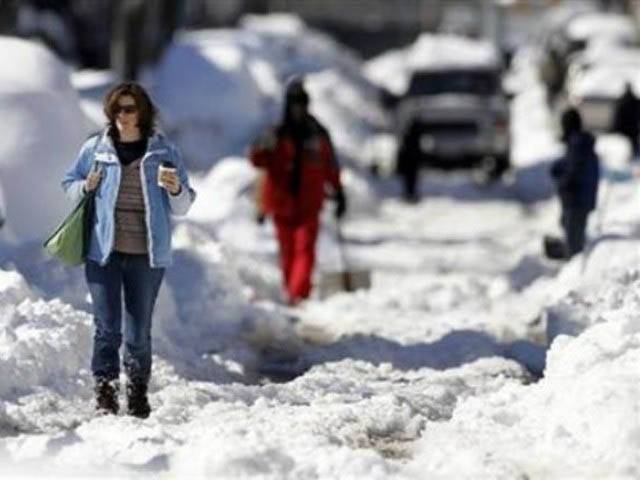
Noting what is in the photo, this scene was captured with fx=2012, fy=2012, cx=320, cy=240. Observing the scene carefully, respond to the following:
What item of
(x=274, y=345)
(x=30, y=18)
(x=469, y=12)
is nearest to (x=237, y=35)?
(x=30, y=18)

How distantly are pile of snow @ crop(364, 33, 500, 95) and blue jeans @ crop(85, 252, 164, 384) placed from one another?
22.5 metres

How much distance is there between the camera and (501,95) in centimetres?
3038

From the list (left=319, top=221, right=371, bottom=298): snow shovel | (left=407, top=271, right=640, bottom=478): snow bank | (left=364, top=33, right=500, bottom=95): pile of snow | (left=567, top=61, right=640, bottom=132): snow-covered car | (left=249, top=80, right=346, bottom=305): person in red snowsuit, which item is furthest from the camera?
(left=567, top=61, right=640, bottom=132): snow-covered car

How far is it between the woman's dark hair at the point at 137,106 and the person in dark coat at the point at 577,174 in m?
7.08

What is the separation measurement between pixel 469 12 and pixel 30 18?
25.5 m

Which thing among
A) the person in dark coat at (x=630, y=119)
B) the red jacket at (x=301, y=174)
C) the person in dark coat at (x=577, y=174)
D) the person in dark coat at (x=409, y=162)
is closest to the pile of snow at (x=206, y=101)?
the person in dark coat at (x=409, y=162)

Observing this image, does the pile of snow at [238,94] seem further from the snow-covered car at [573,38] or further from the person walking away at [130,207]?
the person walking away at [130,207]

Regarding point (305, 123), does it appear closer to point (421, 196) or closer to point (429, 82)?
point (421, 196)

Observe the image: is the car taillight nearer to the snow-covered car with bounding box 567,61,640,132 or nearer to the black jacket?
the snow-covered car with bounding box 567,61,640,132

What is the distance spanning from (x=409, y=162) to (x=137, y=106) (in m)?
17.4

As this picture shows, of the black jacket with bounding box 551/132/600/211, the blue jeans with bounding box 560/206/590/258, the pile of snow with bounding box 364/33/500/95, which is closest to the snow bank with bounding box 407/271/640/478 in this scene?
the black jacket with bounding box 551/132/600/211

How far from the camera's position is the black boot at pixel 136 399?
9.26 m

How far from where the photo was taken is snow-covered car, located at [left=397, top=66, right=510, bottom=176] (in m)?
28.8

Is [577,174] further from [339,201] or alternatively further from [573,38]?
[573,38]
